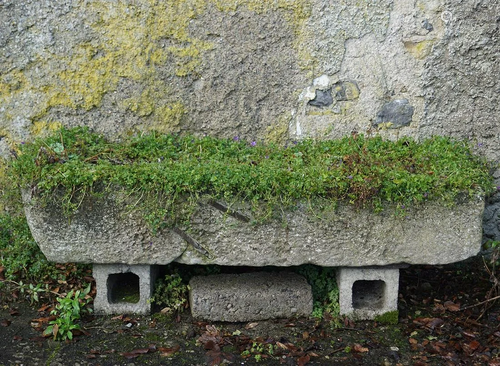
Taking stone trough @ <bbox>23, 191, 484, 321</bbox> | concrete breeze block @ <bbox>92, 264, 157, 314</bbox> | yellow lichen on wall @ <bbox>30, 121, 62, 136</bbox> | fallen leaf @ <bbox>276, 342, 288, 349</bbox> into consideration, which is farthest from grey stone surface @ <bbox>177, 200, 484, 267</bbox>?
yellow lichen on wall @ <bbox>30, 121, 62, 136</bbox>

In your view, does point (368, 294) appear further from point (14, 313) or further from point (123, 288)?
point (14, 313)

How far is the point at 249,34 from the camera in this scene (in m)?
3.38

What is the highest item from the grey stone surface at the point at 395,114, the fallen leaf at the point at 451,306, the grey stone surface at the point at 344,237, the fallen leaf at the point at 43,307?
the grey stone surface at the point at 395,114

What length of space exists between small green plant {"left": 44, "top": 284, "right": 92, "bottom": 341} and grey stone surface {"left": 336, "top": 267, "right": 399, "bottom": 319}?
1.36 m

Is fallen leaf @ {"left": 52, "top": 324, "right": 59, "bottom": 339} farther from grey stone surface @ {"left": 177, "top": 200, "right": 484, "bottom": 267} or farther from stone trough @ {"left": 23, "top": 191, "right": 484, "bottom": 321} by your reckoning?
grey stone surface @ {"left": 177, "top": 200, "right": 484, "bottom": 267}

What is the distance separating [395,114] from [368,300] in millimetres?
1111

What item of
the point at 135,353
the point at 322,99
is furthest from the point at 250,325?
the point at 322,99

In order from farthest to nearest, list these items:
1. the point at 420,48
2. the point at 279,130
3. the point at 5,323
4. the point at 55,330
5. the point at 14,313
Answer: the point at 279,130 → the point at 420,48 → the point at 14,313 → the point at 5,323 → the point at 55,330

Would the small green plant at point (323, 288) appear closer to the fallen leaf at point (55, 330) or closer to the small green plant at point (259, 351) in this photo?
the small green plant at point (259, 351)

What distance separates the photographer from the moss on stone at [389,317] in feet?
10.3

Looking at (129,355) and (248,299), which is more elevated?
(248,299)

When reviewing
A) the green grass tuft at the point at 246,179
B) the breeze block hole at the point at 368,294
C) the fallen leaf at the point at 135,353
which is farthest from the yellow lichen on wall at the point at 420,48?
the fallen leaf at the point at 135,353

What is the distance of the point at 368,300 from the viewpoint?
327 cm

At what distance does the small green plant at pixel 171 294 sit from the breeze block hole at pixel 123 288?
123 millimetres
